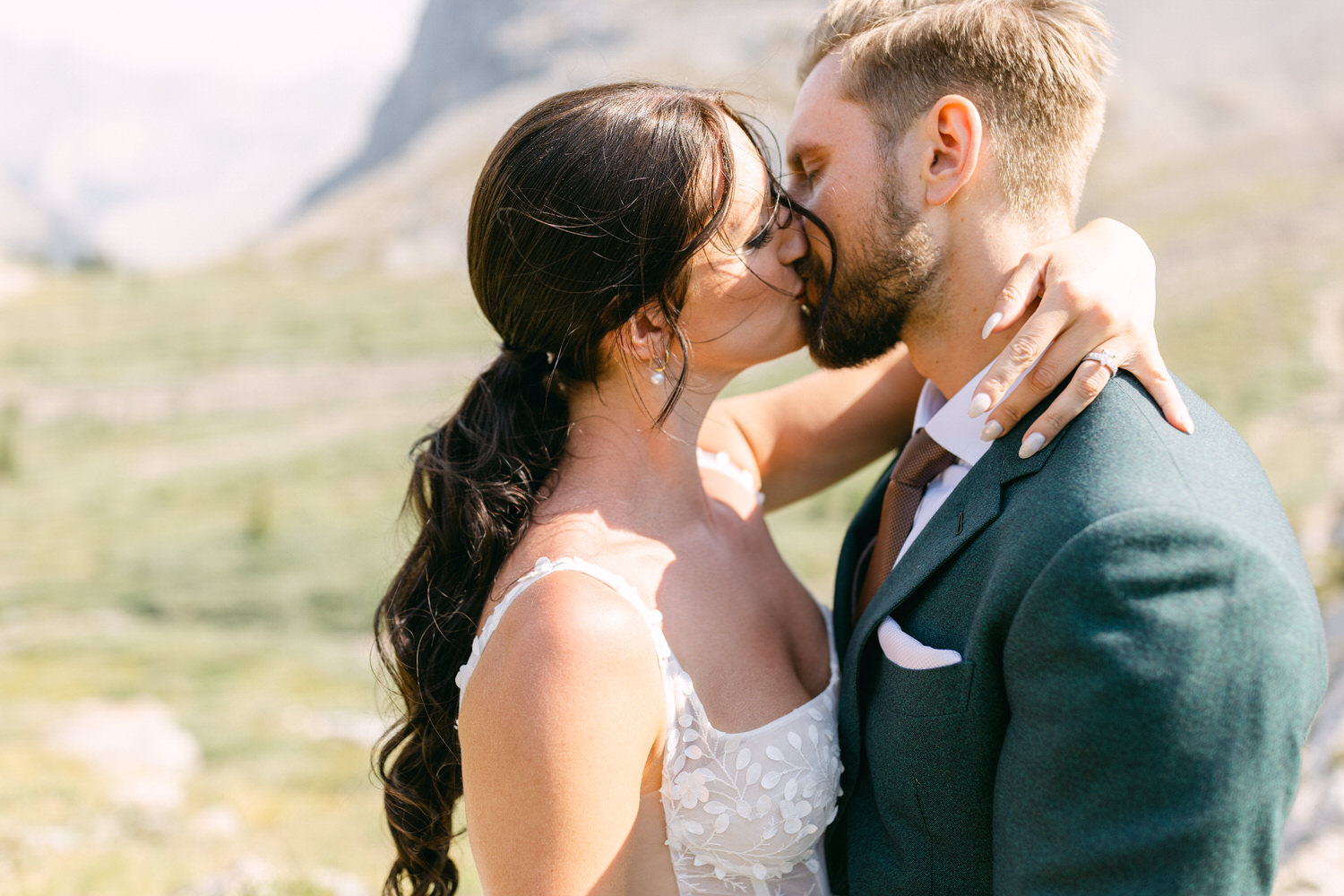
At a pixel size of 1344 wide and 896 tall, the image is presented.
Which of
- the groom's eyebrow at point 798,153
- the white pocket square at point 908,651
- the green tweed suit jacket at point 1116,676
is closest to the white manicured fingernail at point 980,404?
the green tweed suit jacket at point 1116,676

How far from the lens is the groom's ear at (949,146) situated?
250cm

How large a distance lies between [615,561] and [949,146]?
1321mm

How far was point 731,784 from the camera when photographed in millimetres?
2330

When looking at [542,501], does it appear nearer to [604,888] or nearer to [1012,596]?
[604,888]

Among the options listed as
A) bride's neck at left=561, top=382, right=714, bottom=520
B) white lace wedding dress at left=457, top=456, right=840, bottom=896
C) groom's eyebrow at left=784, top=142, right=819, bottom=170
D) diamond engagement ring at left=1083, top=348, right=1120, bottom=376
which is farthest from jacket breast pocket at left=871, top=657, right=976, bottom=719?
groom's eyebrow at left=784, top=142, right=819, bottom=170

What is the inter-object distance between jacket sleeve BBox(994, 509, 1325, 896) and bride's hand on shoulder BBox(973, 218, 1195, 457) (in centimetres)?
37

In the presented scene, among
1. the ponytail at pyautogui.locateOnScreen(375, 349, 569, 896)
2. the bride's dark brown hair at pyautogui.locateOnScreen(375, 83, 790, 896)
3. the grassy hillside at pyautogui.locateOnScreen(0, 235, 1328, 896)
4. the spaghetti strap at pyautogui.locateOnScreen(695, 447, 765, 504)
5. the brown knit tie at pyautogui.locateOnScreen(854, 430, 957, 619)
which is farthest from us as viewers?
the grassy hillside at pyautogui.locateOnScreen(0, 235, 1328, 896)

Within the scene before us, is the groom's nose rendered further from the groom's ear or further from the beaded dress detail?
the beaded dress detail

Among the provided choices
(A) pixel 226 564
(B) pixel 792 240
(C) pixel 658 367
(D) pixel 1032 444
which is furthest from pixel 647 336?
(A) pixel 226 564

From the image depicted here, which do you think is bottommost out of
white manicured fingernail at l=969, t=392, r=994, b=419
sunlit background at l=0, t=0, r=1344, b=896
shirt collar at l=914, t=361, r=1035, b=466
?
sunlit background at l=0, t=0, r=1344, b=896

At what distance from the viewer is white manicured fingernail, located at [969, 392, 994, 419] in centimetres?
204

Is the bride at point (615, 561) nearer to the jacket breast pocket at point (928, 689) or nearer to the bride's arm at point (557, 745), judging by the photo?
the bride's arm at point (557, 745)

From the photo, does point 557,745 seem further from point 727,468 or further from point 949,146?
point 949,146

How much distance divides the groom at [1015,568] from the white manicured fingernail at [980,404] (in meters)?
0.14
